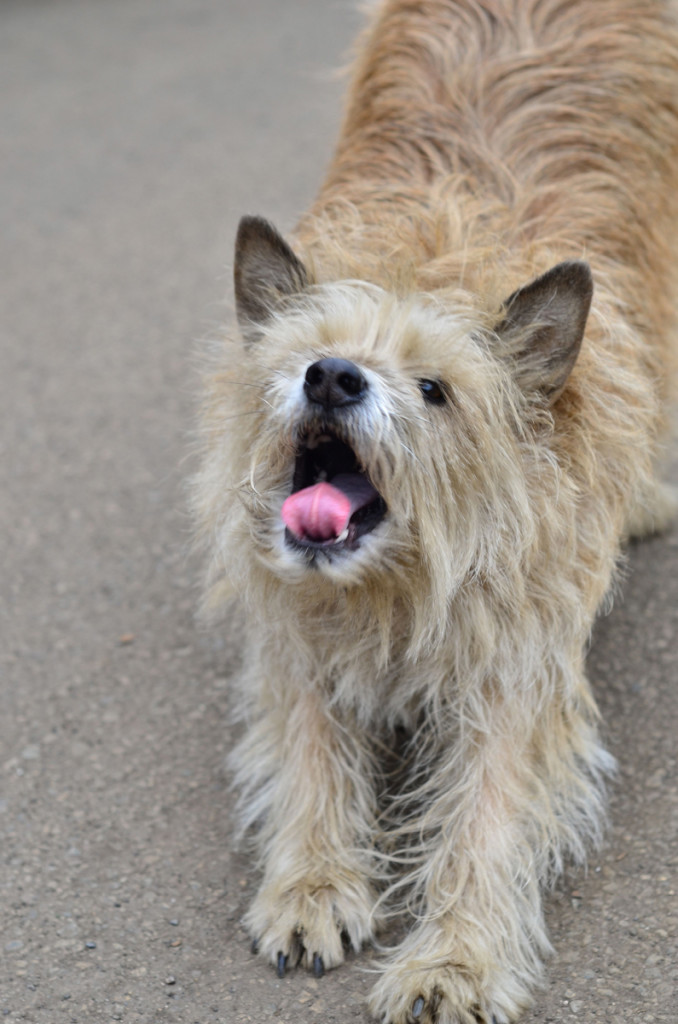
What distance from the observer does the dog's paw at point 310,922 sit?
291cm

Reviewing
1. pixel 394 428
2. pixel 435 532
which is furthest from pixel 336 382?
pixel 435 532

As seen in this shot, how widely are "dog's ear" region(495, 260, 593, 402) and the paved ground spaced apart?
1.21 metres

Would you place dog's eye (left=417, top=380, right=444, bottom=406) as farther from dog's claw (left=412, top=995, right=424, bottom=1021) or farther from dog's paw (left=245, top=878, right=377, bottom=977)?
dog's claw (left=412, top=995, right=424, bottom=1021)

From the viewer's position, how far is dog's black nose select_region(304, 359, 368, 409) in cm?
257

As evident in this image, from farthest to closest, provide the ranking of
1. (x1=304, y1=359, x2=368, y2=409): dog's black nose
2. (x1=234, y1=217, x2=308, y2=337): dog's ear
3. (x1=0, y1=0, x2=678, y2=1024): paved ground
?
(x1=234, y1=217, x2=308, y2=337): dog's ear, (x1=0, y1=0, x2=678, y2=1024): paved ground, (x1=304, y1=359, x2=368, y2=409): dog's black nose

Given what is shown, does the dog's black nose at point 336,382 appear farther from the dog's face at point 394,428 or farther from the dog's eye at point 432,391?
the dog's eye at point 432,391

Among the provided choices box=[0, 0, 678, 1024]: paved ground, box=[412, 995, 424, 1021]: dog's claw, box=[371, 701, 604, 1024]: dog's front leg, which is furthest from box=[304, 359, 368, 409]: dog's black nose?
box=[412, 995, 424, 1021]: dog's claw

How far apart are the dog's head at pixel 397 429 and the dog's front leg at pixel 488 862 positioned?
Result: 57 centimetres

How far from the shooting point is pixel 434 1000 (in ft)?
8.99

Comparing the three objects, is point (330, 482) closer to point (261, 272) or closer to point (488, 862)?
point (261, 272)

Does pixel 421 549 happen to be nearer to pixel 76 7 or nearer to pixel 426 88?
pixel 426 88

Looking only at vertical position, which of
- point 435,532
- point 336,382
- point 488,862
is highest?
point 336,382

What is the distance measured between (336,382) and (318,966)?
1.42 metres

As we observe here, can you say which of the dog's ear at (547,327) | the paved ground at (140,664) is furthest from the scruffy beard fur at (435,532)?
the paved ground at (140,664)
